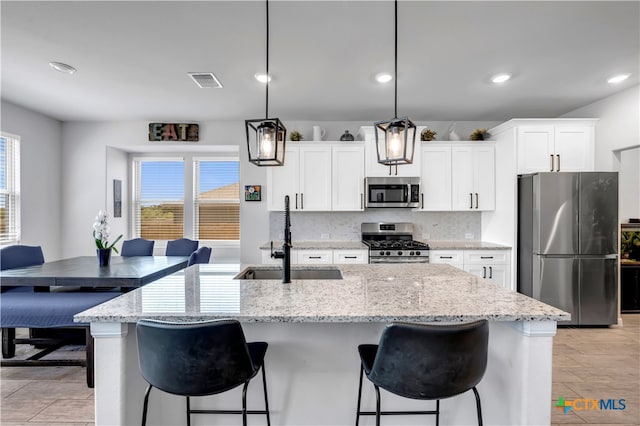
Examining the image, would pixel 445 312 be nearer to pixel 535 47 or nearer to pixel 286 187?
→ pixel 535 47

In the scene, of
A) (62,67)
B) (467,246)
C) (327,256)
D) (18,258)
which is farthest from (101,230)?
(467,246)

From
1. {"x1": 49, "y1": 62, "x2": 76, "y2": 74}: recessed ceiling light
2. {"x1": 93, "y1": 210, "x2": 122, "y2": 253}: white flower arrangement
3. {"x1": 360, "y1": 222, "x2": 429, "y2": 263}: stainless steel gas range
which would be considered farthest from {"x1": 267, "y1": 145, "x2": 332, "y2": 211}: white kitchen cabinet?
{"x1": 49, "y1": 62, "x2": 76, "y2": 74}: recessed ceiling light

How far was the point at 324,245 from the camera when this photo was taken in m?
4.43

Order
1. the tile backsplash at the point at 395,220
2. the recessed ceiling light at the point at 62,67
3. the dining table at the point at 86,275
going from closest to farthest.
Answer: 1. the dining table at the point at 86,275
2. the recessed ceiling light at the point at 62,67
3. the tile backsplash at the point at 395,220

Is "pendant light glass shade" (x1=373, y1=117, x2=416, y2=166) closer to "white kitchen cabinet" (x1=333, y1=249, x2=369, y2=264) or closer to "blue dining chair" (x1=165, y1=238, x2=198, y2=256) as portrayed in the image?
"white kitchen cabinet" (x1=333, y1=249, x2=369, y2=264)

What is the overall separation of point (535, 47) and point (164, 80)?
3366mm

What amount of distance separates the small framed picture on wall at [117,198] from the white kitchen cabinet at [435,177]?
4563mm

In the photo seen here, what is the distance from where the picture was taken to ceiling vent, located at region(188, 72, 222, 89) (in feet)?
10.6

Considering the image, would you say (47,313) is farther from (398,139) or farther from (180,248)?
(398,139)

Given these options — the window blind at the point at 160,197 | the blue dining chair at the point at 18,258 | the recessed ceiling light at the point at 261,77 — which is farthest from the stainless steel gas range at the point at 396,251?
the blue dining chair at the point at 18,258

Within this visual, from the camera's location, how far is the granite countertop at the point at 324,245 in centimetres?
422

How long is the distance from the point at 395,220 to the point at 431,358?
12.2ft

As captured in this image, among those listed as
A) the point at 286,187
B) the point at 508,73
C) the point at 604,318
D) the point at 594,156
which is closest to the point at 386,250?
the point at 286,187

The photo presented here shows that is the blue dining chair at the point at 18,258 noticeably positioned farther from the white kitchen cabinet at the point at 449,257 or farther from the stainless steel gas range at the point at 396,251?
the white kitchen cabinet at the point at 449,257
